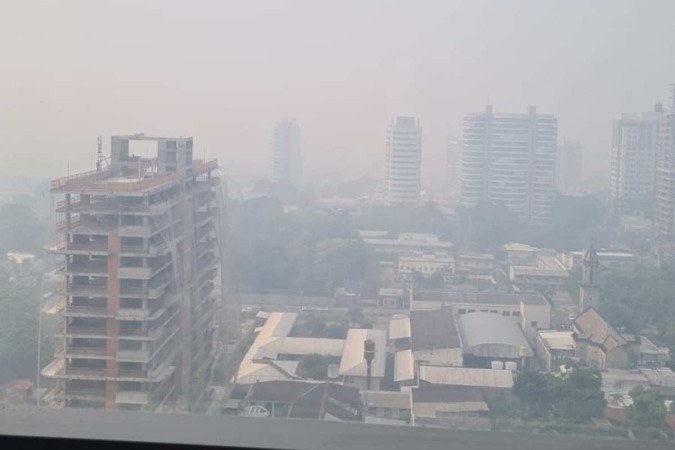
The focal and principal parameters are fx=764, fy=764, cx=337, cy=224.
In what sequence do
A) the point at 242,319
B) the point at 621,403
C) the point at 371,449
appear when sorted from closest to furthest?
the point at 371,449 → the point at 621,403 → the point at 242,319

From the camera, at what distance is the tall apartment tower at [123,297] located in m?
2.30

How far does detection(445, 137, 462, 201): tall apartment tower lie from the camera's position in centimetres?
403

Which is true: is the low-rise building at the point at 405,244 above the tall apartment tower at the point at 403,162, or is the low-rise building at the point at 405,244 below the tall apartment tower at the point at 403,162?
below

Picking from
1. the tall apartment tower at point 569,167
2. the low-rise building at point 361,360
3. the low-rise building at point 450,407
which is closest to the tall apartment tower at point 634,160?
the tall apartment tower at point 569,167

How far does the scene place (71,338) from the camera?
2.35 metres

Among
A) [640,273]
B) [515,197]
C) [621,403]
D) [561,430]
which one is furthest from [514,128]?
[561,430]

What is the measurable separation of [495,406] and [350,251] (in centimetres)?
123

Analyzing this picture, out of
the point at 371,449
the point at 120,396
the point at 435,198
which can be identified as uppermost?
the point at 435,198

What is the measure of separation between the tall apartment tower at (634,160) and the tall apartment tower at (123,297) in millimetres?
2212

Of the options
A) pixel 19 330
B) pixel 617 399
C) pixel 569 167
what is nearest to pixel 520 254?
pixel 569 167

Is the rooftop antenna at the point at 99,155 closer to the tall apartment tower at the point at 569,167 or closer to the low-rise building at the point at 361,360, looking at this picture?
the low-rise building at the point at 361,360

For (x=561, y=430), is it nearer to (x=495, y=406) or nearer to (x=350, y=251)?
(x=495, y=406)

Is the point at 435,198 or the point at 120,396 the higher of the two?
the point at 435,198

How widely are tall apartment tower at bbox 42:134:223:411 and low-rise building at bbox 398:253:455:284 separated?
106cm
